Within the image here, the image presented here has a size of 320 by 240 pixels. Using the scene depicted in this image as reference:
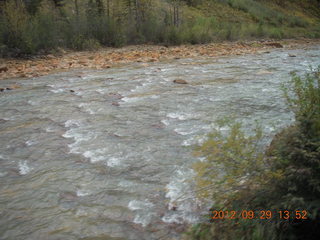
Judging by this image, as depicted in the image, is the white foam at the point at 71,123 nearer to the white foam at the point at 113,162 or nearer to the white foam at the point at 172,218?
the white foam at the point at 113,162

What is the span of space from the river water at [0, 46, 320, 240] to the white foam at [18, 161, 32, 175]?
12 mm

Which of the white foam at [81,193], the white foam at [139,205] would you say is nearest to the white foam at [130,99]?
the white foam at [81,193]

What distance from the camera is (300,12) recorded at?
1636 inches

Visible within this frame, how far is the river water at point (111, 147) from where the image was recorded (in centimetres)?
273

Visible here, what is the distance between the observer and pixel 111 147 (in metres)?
4.24

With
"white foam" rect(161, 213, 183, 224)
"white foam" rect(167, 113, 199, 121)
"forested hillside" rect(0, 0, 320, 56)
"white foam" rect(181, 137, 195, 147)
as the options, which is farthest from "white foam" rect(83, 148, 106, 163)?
"forested hillside" rect(0, 0, 320, 56)

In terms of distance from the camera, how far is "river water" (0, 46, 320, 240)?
8.95ft

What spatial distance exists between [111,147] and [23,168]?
1097mm

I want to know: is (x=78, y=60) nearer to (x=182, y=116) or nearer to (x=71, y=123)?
(x=71, y=123)

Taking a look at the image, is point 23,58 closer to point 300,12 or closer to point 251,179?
point 251,179

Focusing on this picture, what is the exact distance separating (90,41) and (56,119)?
33.0 feet

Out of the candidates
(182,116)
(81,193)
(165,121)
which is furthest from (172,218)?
(182,116)

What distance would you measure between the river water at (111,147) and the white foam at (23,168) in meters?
0.01

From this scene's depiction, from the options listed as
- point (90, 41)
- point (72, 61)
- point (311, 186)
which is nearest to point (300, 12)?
point (90, 41)
